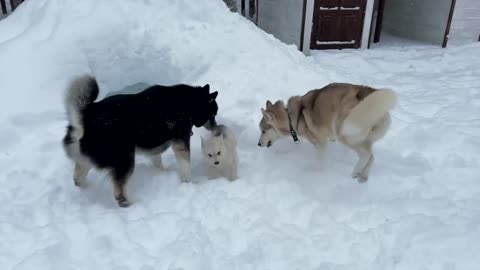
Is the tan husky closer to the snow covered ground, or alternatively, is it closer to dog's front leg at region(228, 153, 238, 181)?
the snow covered ground

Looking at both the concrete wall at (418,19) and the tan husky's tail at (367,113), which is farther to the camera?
the concrete wall at (418,19)

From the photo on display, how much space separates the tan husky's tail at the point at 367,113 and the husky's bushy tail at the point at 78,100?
95.3 inches

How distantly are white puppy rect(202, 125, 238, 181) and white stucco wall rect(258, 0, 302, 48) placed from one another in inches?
258

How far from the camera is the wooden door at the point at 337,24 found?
9773 millimetres

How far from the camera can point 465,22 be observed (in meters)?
10.8

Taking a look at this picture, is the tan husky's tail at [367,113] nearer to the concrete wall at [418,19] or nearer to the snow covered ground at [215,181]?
the snow covered ground at [215,181]

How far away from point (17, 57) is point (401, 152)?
16.0 feet

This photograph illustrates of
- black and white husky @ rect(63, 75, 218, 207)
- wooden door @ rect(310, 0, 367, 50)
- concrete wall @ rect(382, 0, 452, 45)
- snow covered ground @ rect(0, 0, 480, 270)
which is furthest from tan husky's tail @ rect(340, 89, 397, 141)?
concrete wall @ rect(382, 0, 452, 45)

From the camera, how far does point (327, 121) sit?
159 inches

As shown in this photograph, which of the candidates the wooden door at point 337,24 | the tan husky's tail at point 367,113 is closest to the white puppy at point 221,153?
the tan husky's tail at point 367,113

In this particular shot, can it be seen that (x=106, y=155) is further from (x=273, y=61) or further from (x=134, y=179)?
(x=273, y=61)

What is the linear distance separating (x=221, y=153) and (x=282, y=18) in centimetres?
771

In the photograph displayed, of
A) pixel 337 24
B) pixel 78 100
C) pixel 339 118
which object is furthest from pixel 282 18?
pixel 78 100

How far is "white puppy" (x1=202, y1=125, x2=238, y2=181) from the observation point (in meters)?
3.86
